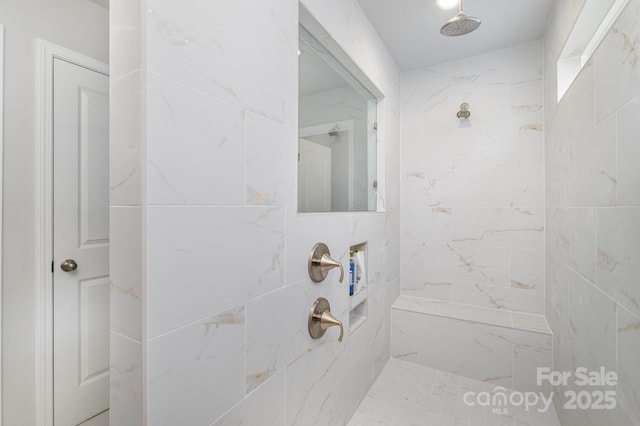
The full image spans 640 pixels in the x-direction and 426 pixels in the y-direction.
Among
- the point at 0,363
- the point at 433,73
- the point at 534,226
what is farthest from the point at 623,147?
the point at 0,363

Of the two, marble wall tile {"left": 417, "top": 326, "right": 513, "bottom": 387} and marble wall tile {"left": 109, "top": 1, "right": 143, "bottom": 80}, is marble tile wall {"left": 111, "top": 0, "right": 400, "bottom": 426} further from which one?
marble wall tile {"left": 417, "top": 326, "right": 513, "bottom": 387}

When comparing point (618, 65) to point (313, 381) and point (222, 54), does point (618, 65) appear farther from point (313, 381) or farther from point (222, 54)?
point (313, 381)

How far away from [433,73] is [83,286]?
276cm

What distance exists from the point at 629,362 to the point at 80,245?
7.33 ft

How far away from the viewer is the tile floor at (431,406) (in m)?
1.66

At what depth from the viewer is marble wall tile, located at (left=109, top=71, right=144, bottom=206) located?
66cm

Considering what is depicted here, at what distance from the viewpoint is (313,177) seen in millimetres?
1382

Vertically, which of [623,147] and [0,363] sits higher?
[623,147]

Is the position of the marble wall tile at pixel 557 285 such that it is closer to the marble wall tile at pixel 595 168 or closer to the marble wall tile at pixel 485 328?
the marble wall tile at pixel 485 328

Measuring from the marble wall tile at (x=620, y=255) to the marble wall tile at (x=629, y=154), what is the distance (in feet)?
0.13

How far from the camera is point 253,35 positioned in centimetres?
94

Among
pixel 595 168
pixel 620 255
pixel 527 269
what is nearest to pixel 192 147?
pixel 620 255

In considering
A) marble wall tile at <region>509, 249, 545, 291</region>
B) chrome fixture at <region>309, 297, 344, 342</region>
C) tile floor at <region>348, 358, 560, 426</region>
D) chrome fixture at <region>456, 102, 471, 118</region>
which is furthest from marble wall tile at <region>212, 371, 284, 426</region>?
chrome fixture at <region>456, 102, 471, 118</region>

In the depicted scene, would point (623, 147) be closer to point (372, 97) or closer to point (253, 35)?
point (253, 35)
